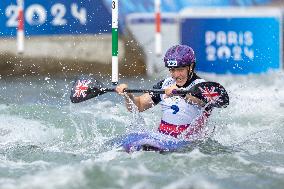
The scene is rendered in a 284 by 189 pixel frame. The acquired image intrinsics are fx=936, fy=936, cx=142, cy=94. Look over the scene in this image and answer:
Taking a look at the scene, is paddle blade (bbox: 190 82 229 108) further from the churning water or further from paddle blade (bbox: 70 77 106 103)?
paddle blade (bbox: 70 77 106 103)

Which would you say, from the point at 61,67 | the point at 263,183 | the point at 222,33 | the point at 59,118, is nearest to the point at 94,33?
the point at 61,67

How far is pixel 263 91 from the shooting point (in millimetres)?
12484

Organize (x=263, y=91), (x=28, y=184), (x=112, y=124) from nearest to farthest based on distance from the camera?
1. (x=28, y=184)
2. (x=112, y=124)
3. (x=263, y=91)

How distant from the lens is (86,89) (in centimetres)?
832

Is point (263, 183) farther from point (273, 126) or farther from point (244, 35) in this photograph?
point (244, 35)

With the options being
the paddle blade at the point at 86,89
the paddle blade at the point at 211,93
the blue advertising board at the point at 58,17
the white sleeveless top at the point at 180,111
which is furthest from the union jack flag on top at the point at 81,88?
the blue advertising board at the point at 58,17

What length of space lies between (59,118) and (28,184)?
3985 millimetres

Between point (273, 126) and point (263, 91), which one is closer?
point (273, 126)

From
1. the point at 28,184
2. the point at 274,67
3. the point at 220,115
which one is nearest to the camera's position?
the point at 28,184

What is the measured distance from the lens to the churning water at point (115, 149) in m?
6.30

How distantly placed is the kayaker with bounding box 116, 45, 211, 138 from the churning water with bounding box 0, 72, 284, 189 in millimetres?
215

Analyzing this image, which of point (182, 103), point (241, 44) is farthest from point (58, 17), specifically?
point (182, 103)

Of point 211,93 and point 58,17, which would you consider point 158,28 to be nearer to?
point 58,17

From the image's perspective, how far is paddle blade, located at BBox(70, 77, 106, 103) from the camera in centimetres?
827
